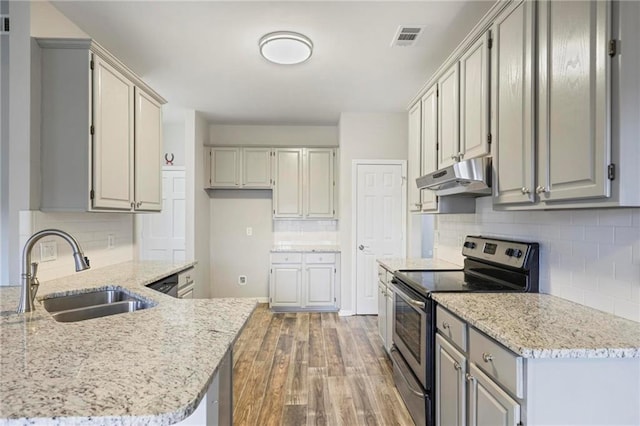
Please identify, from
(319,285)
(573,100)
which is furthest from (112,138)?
(319,285)

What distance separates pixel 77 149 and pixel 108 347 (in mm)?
1580

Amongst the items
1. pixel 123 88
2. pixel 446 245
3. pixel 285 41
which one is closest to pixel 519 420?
pixel 446 245

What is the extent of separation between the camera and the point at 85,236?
2.55 m

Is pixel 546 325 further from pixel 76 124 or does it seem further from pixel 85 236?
pixel 85 236

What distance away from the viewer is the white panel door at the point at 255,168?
4828 mm

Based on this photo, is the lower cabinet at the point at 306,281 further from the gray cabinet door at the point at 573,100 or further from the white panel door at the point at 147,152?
the gray cabinet door at the point at 573,100

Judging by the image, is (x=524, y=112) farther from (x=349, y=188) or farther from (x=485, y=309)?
(x=349, y=188)

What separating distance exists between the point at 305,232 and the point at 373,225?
3.68ft

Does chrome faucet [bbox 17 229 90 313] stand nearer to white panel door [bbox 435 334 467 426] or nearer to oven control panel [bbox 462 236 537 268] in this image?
white panel door [bbox 435 334 467 426]

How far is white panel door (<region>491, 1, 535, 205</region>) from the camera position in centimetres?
158

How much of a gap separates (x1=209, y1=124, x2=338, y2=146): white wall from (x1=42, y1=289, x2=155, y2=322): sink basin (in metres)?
3.40

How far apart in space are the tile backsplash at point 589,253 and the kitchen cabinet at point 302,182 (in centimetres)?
288

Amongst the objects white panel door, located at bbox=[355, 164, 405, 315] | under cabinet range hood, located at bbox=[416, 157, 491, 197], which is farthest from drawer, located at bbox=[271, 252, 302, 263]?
under cabinet range hood, located at bbox=[416, 157, 491, 197]

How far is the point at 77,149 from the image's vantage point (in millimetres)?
2094
